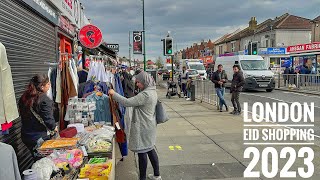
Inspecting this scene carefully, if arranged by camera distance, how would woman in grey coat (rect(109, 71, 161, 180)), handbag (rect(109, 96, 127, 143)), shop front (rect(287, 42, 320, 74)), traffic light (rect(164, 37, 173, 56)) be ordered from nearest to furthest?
1. woman in grey coat (rect(109, 71, 161, 180))
2. handbag (rect(109, 96, 127, 143))
3. traffic light (rect(164, 37, 173, 56))
4. shop front (rect(287, 42, 320, 74))

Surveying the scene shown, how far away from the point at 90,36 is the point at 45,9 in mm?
1980

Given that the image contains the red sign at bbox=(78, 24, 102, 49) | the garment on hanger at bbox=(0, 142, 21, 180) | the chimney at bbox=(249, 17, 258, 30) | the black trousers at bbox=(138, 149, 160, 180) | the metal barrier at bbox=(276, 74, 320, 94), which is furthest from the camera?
the chimney at bbox=(249, 17, 258, 30)

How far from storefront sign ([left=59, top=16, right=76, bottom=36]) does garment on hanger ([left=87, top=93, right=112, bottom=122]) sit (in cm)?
385

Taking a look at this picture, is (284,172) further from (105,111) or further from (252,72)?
(252,72)

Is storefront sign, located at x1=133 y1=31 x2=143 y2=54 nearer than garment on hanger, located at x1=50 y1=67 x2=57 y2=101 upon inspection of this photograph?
No

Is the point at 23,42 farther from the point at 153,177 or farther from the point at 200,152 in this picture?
the point at 200,152

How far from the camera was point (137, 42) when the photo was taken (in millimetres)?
22766

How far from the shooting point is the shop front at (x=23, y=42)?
176 inches

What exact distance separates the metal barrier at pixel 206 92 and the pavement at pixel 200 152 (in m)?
4.68

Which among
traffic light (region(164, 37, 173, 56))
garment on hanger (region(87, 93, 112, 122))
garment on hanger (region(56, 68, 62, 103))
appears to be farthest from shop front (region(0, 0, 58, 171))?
traffic light (region(164, 37, 173, 56))

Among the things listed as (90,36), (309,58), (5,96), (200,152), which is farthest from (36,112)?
(309,58)

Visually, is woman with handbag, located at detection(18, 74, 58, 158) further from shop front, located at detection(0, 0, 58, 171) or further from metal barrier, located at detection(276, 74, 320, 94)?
metal barrier, located at detection(276, 74, 320, 94)

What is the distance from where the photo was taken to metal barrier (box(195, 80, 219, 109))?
49.9 ft

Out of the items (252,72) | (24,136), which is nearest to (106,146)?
(24,136)
